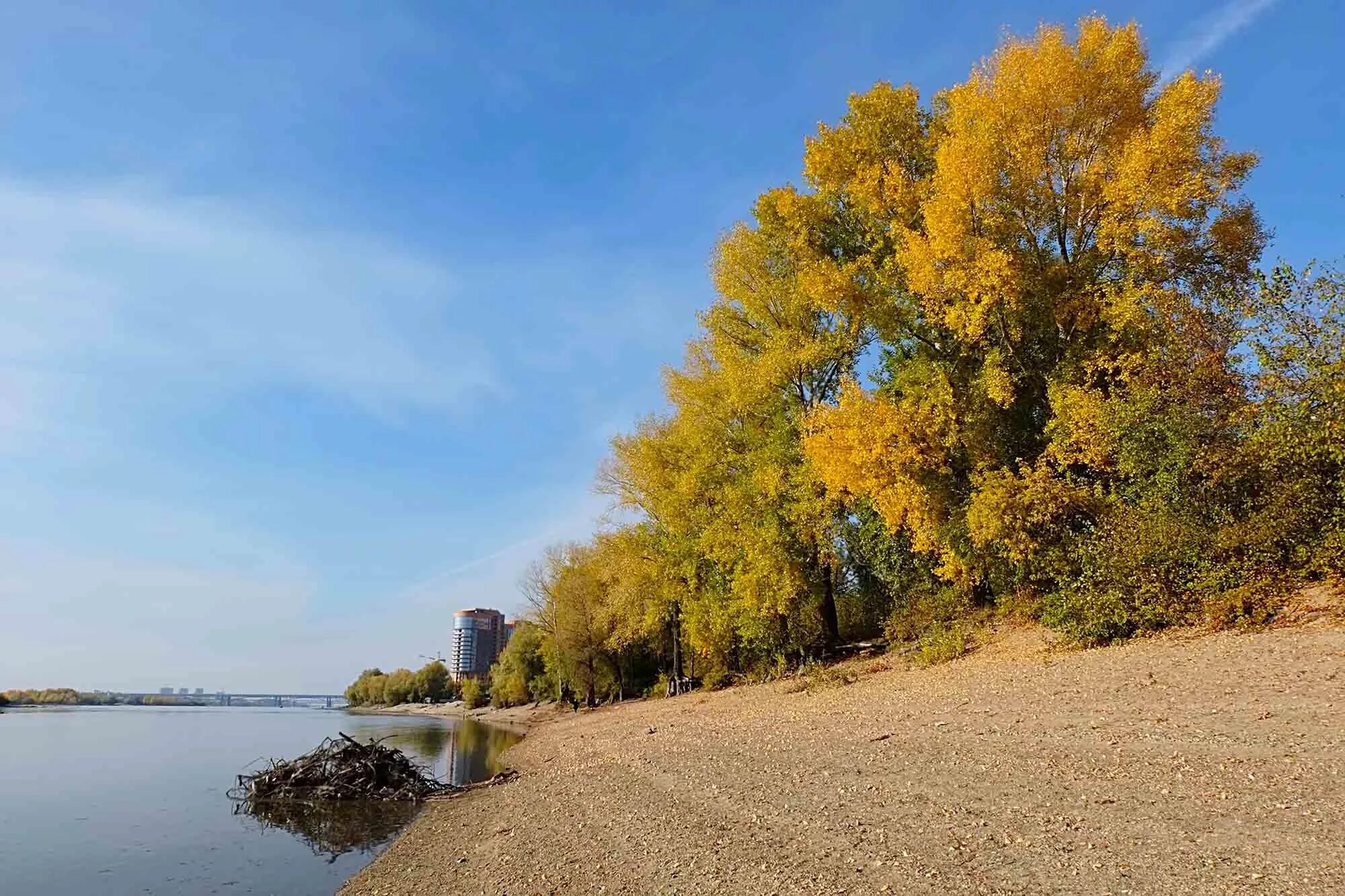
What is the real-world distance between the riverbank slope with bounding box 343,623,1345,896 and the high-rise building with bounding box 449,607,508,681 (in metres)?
148

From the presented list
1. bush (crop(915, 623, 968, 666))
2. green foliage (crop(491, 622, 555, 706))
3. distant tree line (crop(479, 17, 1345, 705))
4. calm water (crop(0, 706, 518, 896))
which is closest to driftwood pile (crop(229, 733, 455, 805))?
calm water (crop(0, 706, 518, 896))

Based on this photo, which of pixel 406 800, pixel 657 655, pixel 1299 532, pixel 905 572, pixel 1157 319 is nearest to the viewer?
pixel 1299 532

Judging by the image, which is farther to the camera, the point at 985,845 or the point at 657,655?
the point at 657,655

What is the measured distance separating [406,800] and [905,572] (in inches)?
590

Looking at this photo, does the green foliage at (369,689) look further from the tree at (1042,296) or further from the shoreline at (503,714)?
the tree at (1042,296)

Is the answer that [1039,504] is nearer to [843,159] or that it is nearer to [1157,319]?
[1157,319]

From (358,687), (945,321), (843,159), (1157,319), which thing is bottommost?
(358,687)

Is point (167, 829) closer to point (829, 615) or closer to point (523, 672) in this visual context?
point (829, 615)

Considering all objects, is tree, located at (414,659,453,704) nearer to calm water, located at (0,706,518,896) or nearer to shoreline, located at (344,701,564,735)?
shoreline, located at (344,701,564,735)

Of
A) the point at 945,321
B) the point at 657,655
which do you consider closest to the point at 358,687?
the point at 657,655

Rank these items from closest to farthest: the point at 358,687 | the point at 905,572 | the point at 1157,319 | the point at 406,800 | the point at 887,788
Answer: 1. the point at 887,788
2. the point at 1157,319
3. the point at 406,800
4. the point at 905,572
5. the point at 358,687

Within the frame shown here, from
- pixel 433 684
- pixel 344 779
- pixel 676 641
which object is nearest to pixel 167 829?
pixel 344 779

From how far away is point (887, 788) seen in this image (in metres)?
8.63

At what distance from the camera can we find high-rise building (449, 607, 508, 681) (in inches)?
6132
